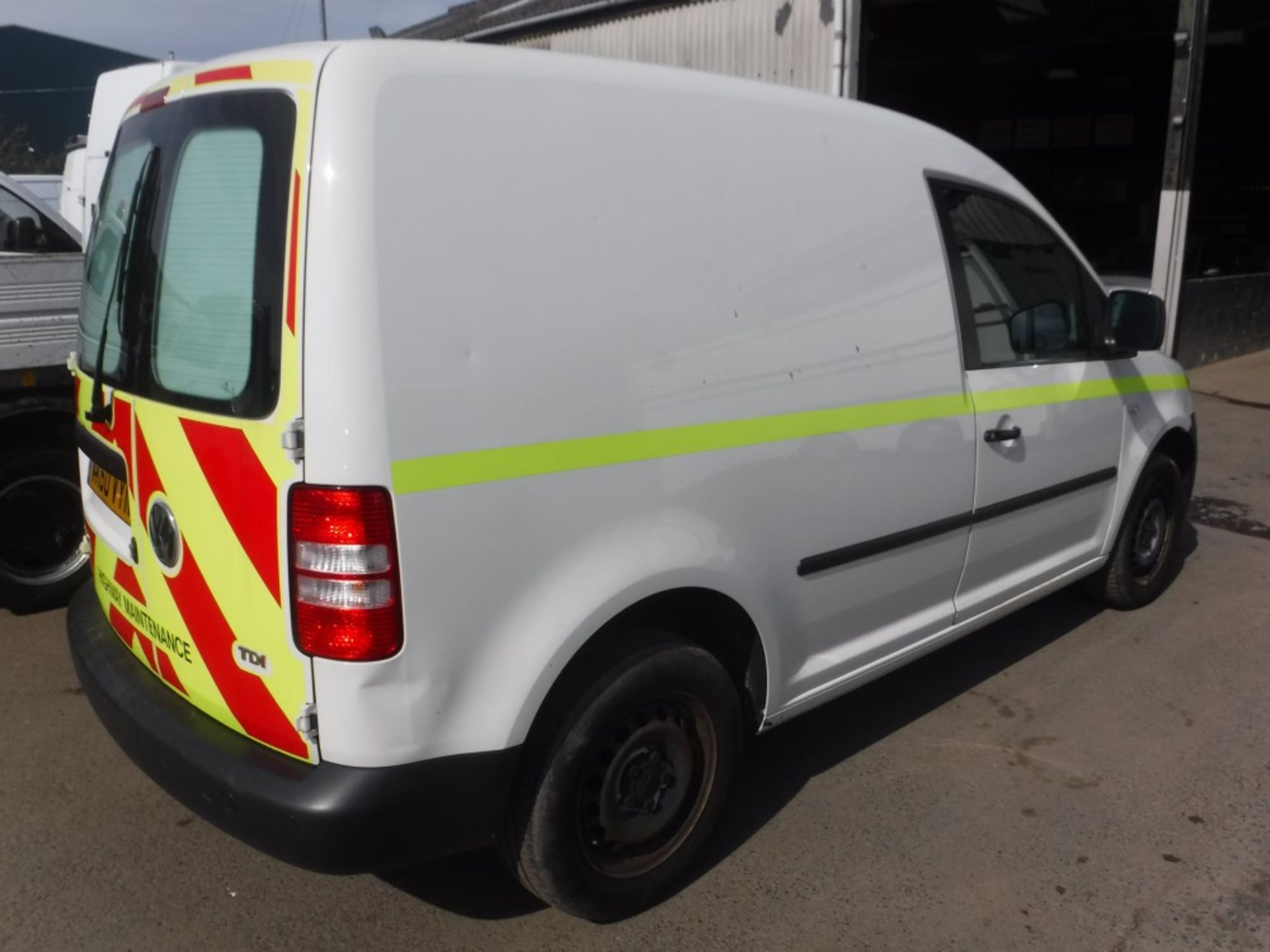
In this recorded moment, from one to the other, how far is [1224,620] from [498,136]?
403 cm

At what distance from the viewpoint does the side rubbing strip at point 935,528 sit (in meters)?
3.06

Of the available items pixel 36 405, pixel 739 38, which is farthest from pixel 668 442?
pixel 739 38

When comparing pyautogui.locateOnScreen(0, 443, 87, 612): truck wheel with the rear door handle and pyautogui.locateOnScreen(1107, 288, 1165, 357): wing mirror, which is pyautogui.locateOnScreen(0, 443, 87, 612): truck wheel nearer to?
the rear door handle

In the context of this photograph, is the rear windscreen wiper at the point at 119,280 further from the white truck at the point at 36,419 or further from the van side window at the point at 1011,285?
the van side window at the point at 1011,285

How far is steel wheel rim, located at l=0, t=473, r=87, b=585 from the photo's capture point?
4.62m

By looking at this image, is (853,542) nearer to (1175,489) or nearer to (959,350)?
(959,350)

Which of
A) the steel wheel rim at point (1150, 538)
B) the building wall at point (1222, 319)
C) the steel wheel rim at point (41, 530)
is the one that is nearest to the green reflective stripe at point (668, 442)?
the steel wheel rim at point (1150, 538)

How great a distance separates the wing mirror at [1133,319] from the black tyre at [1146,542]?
66cm

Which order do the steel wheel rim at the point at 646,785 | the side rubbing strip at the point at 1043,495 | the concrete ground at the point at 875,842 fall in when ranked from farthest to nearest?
the side rubbing strip at the point at 1043,495 → the concrete ground at the point at 875,842 → the steel wheel rim at the point at 646,785

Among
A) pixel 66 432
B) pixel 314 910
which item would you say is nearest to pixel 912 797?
pixel 314 910

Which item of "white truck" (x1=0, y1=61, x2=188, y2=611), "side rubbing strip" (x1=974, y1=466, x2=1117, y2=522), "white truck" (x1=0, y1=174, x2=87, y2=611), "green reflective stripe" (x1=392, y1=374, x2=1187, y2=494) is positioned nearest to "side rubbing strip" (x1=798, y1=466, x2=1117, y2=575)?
"side rubbing strip" (x1=974, y1=466, x2=1117, y2=522)

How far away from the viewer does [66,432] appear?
4629mm

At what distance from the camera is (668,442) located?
102 inches

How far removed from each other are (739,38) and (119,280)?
9.60 meters
